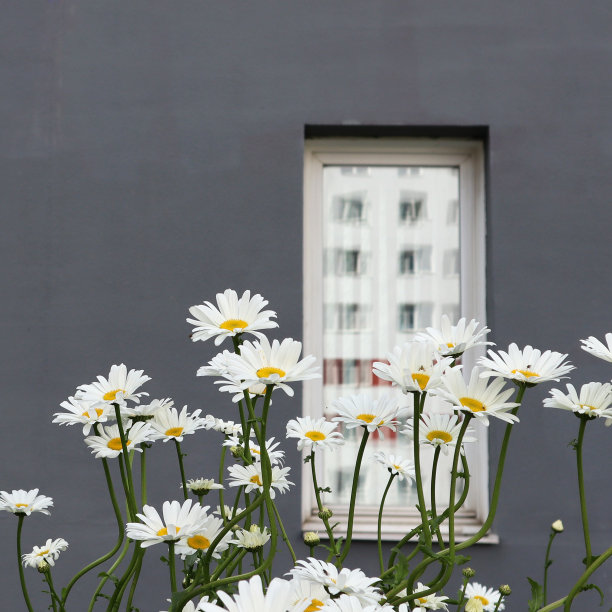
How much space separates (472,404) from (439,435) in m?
0.18

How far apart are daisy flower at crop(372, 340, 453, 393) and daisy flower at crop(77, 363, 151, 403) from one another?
1.05ft

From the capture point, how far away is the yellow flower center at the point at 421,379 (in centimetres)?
85

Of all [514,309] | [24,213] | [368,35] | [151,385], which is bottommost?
[151,385]

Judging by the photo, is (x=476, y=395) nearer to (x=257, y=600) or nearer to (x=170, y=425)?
(x=257, y=600)

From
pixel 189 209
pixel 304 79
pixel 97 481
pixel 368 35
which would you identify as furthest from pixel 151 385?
pixel 368 35

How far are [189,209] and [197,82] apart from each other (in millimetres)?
461

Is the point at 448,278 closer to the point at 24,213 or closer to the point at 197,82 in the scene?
the point at 197,82

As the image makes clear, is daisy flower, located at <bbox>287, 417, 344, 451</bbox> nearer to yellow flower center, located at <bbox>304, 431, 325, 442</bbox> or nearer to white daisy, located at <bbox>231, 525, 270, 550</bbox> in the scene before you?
yellow flower center, located at <bbox>304, 431, 325, 442</bbox>

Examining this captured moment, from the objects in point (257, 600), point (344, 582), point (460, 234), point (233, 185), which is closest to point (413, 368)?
point (344, 582)

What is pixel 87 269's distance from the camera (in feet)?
9.11

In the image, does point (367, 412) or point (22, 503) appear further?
point (22, 503)

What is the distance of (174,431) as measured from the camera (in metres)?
1.12

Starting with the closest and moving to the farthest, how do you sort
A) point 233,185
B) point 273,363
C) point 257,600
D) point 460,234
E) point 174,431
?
point 257,600 < point 273,363 < point 174,431 < point 233,185 < point 460,234

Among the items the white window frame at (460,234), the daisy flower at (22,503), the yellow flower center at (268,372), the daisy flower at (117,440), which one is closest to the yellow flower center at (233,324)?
the yellow flower center at (268,372)
